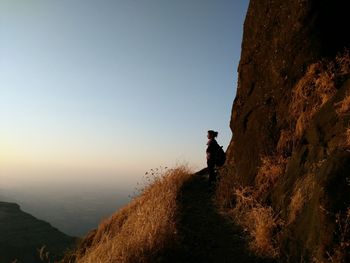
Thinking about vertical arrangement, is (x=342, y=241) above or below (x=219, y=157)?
below

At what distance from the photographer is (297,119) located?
918 cm

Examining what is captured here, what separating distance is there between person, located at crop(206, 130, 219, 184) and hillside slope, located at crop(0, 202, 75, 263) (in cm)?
6230

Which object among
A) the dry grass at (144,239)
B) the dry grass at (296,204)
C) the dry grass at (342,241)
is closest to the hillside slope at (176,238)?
the dry grass at (144,239)

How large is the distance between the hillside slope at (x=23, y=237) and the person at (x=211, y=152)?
62305mm

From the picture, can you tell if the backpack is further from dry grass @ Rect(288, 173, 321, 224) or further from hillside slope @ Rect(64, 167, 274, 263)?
dry grass @ Rect(288, 173, 321, 224)

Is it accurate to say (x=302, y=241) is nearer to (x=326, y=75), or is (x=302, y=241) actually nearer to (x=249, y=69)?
(x=326, y=75)

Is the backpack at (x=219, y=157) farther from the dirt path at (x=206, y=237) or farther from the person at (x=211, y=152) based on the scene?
the dirt path at (x=206, y=237)

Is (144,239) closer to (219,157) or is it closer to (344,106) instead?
(344,106)

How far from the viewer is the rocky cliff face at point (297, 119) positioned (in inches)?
224

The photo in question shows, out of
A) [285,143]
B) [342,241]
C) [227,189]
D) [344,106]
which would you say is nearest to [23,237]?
[227,189]

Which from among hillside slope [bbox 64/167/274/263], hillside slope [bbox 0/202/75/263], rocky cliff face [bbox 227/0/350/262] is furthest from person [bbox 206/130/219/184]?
hillside slope [bbox 0/202/75/263]

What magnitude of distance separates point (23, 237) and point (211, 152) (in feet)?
281

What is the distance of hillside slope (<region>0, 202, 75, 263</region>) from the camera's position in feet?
249

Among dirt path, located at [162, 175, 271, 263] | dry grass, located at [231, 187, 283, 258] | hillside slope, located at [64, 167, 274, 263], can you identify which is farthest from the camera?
dirt path, located at [162, 175, 271, 263]
